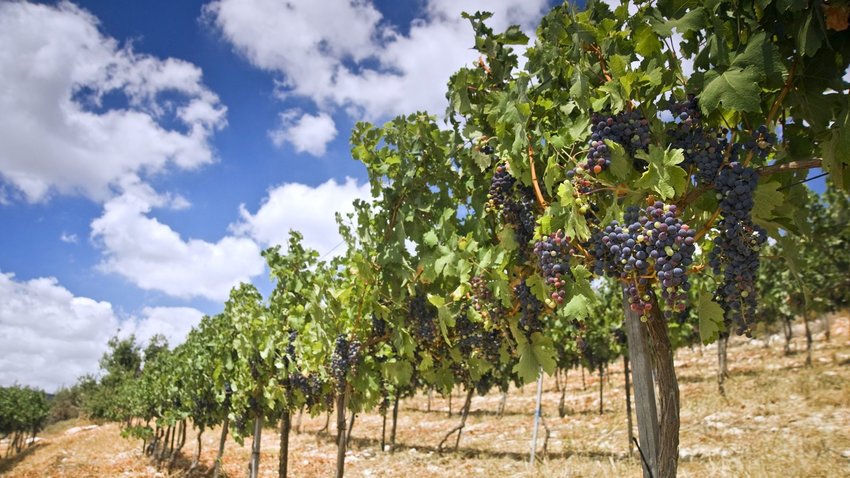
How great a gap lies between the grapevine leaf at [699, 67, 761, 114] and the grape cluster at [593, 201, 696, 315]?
506 millimetres

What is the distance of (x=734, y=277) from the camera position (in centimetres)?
242

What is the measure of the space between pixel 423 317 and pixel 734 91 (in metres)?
3.97

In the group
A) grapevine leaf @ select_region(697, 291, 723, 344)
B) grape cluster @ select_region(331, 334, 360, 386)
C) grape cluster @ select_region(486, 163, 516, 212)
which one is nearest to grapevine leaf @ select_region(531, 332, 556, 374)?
grape cluster @ select_region(486, 163, 516, 212)

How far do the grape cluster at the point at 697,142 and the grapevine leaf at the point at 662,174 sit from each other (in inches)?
4.0

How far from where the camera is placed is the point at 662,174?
2.44 meters

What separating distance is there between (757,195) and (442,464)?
48.3 ft

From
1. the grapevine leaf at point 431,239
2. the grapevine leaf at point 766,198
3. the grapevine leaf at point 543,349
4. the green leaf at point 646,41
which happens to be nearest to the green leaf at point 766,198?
the grapevine leaf at point 766,198

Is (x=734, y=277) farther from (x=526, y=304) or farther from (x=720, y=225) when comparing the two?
(x=526, y=304)

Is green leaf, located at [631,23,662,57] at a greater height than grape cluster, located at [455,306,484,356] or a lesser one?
greater

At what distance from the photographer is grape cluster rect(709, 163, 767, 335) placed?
2.31 m

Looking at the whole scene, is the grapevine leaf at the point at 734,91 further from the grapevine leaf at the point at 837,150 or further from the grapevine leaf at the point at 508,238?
the grapevine leaf at the point at 508,238

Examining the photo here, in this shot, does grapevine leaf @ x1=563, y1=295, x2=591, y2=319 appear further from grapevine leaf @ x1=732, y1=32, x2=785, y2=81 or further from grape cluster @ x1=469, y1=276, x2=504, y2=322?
grapevine leaf @ x1=732, y1=32, x2=785, y2=81

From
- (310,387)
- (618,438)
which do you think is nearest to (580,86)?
(310,387)

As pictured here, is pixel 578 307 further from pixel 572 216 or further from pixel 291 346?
pixel 291 346
